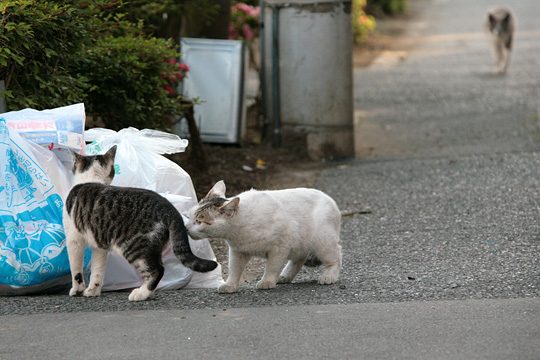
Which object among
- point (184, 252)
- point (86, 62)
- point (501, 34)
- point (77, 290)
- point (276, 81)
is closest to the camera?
point (184, 252)

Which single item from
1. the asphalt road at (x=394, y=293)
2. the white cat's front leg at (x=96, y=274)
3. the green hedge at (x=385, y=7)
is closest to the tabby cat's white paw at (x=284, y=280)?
the asphalt road at (x=394, y=293)

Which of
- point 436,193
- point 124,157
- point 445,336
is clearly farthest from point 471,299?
point 436,193

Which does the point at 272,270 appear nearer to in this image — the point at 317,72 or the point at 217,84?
the point at 317,72

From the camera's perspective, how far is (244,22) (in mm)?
14914

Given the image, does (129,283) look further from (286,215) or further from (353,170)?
(353,170)

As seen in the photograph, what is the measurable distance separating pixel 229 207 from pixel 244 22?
955cm

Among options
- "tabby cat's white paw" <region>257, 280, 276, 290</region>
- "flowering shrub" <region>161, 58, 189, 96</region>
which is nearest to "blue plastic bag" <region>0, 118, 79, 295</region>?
"tabby cat's white paw" <region>257, 280, 276, 290</region>

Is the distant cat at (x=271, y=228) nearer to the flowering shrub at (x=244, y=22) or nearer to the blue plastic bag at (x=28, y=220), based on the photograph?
the blue plastic bag at (x=28, y=220)

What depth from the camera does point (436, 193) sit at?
9.21m

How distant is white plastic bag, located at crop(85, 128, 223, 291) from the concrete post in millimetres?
4499

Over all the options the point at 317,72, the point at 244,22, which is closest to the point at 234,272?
the point at 317,72

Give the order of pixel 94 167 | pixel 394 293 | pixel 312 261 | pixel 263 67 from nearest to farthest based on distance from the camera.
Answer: pixel 394 293
pixel 94 167
pixel 312 261
pixel 263 67

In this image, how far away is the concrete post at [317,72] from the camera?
35.9 feet

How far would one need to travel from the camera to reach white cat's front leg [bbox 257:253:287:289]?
233 inches
